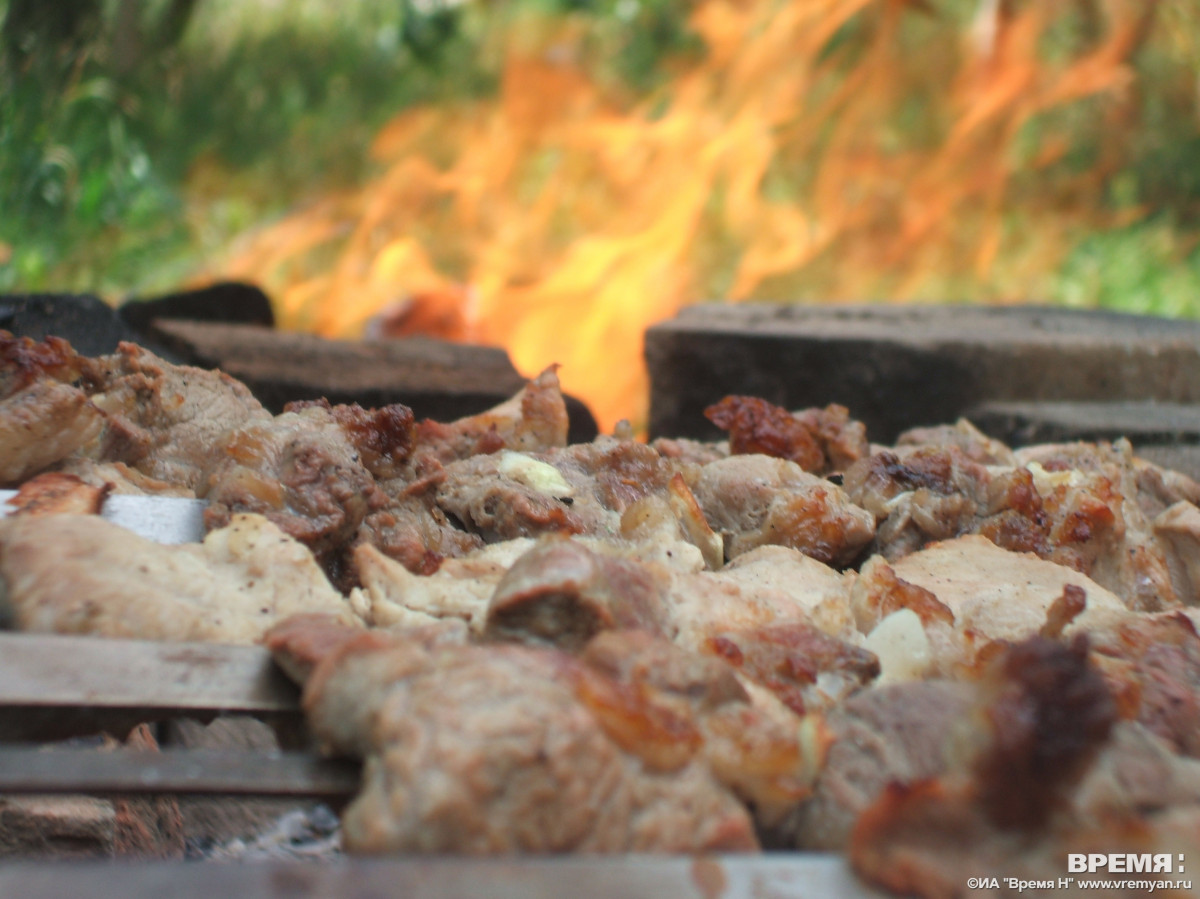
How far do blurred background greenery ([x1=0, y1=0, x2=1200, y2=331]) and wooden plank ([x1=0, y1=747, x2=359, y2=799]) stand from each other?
719 cm

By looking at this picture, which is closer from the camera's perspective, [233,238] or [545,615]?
[545,615]

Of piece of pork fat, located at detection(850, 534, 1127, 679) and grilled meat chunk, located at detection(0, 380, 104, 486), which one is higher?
grilled meat chunk, located at detection(0, 380, 104, 486)

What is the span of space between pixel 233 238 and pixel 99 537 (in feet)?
24.0

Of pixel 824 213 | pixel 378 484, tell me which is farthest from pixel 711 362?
pixel 824 213

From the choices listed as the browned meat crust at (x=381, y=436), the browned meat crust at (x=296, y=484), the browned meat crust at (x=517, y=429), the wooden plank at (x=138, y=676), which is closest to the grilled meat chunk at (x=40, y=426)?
the browned meat crust at (x=296, y=484)

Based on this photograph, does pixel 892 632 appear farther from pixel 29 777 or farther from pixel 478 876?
pixel 29 777

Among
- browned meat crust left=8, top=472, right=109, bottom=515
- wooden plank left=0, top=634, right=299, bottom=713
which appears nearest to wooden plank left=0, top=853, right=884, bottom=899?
wooden plank left=0, top=634, right=299, bottom=713

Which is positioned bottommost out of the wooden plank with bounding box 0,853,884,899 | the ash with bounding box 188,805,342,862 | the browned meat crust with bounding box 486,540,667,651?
the ash with bounding box 188,805,342,862

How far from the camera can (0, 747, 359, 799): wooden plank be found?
1007 millimetres

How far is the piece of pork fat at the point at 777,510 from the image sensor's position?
6.42 feet

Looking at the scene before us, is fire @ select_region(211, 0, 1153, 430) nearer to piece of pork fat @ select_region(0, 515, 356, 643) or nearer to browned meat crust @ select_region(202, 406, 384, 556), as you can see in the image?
browned meat crust @ select_region(202, 406, 384, 556)

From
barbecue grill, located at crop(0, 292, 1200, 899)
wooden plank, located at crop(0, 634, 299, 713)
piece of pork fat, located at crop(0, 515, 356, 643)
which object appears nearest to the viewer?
wooden plank, located at crop(0, 634, 299, 713)

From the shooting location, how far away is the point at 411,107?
8.60m

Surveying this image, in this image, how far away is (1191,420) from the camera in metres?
3.60
